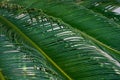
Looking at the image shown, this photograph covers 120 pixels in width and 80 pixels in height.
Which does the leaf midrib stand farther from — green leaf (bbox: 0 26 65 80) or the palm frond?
the palm frond

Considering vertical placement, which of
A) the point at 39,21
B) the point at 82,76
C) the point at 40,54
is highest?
the point at 39,21

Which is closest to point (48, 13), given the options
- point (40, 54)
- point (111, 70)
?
point (40, 54)

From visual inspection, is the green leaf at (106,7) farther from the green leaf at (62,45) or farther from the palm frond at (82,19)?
the green leaf at (62,45)

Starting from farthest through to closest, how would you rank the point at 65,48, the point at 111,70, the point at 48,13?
the point at 48,13, the point at 65,48, the point at 111,70

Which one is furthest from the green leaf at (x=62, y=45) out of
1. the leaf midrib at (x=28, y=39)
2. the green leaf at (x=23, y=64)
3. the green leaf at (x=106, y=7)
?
the green leaf at (x=106, y=7)

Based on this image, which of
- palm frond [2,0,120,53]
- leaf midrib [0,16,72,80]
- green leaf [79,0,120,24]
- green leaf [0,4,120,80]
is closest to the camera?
green leaf [0,4,120,80]

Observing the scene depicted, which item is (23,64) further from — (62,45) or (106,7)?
(106,7)

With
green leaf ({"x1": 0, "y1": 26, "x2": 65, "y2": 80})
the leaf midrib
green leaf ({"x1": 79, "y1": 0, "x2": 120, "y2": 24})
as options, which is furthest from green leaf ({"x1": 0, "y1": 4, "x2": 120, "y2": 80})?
green leaf ({"x1": 79, "y1": 0, "x2": 120, "y2": 24})

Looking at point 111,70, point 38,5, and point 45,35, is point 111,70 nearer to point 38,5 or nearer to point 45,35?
point 45,35
